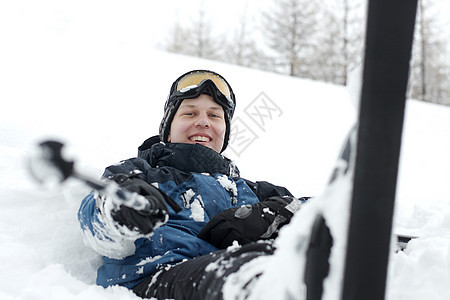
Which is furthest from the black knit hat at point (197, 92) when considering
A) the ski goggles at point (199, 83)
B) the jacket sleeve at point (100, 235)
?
the jacket sleeve at point (100, 235)

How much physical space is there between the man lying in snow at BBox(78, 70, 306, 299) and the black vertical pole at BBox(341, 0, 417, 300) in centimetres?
54

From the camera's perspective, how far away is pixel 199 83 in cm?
264

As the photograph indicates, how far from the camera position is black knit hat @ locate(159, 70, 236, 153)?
8.60ft

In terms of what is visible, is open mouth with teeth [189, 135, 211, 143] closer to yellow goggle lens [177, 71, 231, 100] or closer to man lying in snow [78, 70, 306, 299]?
man lying in snow [78, 70, 306, 299]

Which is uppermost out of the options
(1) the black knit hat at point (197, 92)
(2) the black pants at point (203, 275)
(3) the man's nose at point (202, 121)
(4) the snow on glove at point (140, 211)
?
A: (1) the black knit hat at point (197, 92)

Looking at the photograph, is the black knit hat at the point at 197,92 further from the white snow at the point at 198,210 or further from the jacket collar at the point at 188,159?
the white snow at the point at 198,210

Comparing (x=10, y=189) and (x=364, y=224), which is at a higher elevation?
(x=364, y=224)

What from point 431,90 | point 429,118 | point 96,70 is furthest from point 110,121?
point 431,90

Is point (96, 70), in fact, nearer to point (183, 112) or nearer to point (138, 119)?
point (138, 119)

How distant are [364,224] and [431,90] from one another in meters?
25.5

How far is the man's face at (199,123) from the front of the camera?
8.21ft

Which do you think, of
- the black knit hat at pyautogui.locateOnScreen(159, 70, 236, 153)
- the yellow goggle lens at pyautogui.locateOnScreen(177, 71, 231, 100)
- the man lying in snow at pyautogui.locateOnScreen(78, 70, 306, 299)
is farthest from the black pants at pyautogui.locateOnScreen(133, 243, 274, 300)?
the yellow goggle lens at pyautogui.locateOnScreen(177, 71, 231, 100)

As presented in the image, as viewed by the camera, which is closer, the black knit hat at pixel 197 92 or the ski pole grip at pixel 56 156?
the ski pole grip at pixel 56 156

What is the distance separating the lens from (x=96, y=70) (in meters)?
5.92
